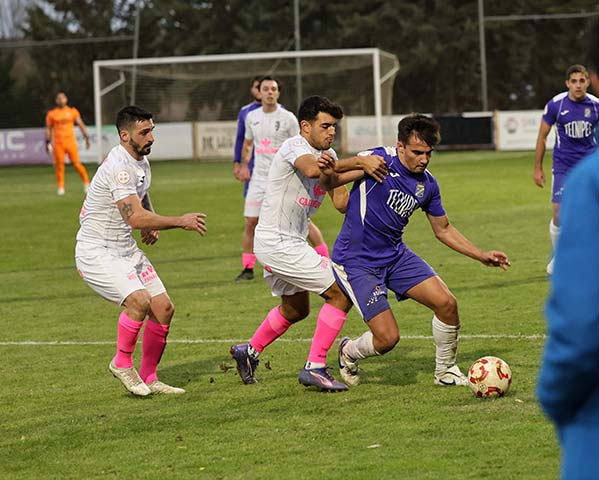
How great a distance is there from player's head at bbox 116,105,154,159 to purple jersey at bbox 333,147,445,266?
130cm

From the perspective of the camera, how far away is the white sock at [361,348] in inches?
279

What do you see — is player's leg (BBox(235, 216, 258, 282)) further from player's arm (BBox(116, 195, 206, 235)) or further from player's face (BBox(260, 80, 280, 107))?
player's arm (BBox(116, 195, 206, 235))

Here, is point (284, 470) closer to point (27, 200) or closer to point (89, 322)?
point (89, 322)

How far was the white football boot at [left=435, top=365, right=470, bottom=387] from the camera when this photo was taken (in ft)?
23.3

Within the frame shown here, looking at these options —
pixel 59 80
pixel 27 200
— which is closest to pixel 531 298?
pixel 27 200

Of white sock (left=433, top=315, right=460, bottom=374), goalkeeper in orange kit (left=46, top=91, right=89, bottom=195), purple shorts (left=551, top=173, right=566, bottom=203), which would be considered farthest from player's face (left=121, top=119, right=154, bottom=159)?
goalkeeper in orange kit (left=46, top=91, right=89, bottom=195)

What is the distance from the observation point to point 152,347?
738 centimetres

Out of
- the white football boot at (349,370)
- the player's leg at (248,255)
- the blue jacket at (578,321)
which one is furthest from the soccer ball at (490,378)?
the player's leg at (248,255)

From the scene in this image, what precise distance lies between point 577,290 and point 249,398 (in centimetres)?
499

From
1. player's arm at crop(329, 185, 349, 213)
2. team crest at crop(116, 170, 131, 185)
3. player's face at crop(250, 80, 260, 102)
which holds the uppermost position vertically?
player's face at crop(250, 80, 260, 102)

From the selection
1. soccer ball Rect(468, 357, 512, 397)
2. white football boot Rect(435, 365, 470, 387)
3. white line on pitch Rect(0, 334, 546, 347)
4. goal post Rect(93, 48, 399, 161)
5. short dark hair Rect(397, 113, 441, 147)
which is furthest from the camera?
goal post Rect(93, 48, 399, 161)

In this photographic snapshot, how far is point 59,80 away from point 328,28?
12.4 metres

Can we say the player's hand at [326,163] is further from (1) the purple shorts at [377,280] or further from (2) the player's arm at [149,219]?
(2) the player's arm at [149,219]

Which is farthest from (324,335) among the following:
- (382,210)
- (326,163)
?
(326,163)
